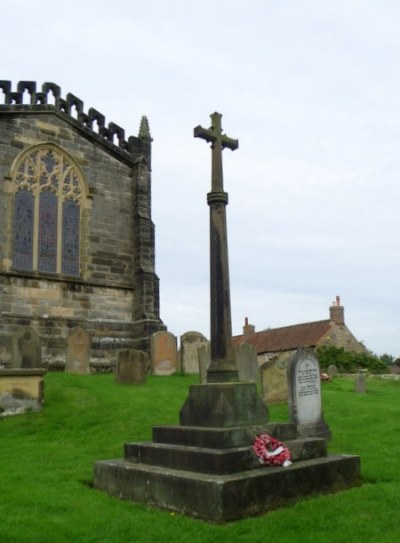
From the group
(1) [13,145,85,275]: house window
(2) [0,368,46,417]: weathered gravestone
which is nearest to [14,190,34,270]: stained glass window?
(1) [13,145,85,275]: house window

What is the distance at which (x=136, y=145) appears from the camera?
21406 mm

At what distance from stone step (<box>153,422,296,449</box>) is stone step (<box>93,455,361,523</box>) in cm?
38

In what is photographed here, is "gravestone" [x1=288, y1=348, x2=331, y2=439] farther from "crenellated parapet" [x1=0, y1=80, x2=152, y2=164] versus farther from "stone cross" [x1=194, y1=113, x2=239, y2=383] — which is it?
"crenellated parapet" [x1=0, y1=80, x2=152, y2=164]

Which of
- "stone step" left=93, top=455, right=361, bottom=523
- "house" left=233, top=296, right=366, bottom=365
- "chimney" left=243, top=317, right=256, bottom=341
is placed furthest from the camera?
"chimney" left=243, top=317, right=256, bottom=341

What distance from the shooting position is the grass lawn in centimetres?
486

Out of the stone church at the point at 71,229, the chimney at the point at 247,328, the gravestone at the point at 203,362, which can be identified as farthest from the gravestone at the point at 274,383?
the chimney at the point at 247,328

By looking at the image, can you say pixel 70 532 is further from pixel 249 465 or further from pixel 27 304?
pixel 27 304

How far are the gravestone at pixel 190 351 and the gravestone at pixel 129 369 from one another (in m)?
3.33

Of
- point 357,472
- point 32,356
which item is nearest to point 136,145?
point 32,356

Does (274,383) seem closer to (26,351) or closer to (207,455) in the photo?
(26,351)

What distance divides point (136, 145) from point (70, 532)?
1796 cm

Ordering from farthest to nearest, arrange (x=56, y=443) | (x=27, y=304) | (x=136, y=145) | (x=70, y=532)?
(x=136, y=145)
(x=27, y=304)
(x=56, y=443)
(x=70, y=532)

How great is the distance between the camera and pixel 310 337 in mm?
37938

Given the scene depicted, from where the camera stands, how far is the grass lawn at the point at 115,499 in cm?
486
